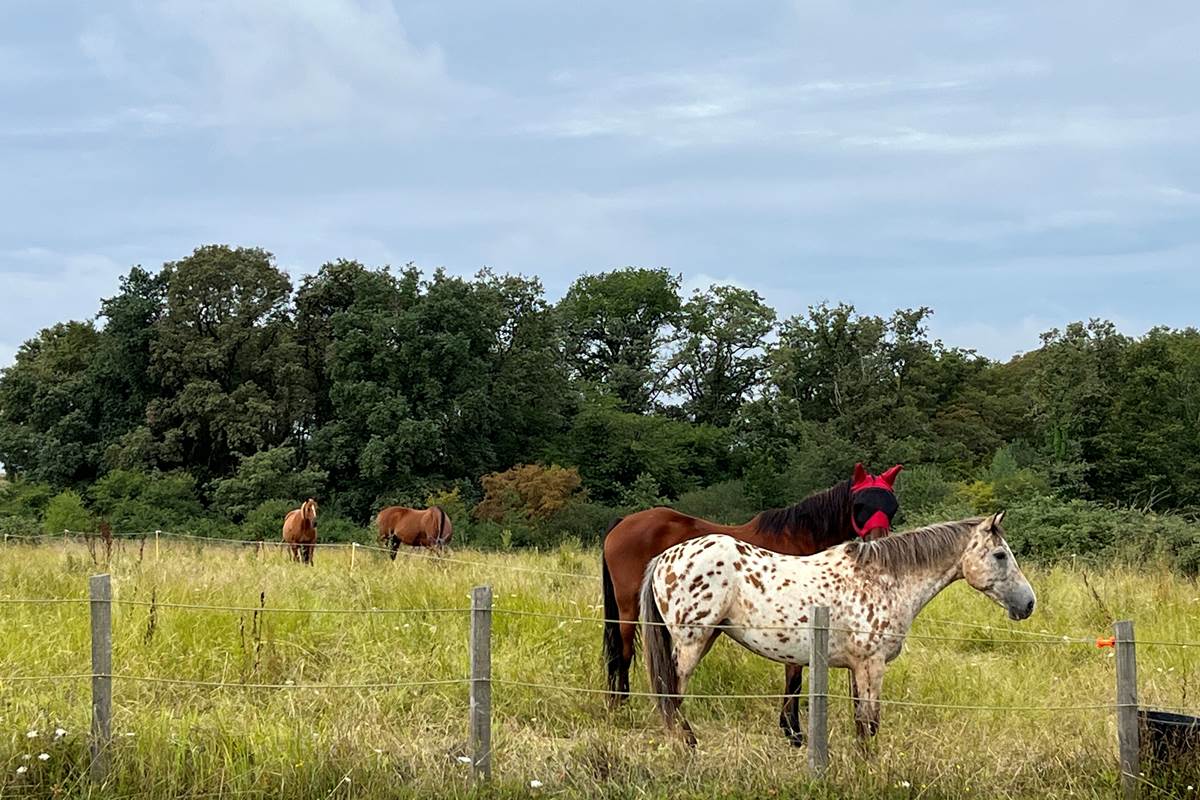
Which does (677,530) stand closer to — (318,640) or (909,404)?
(318,640)

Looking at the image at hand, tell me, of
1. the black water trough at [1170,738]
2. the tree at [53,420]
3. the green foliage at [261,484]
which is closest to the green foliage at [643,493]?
the green foliage at [261,484]

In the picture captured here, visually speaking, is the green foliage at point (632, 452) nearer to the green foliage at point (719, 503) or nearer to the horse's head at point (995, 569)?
the green foliage at point (719, 503)

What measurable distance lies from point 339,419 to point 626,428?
→ 12.0m

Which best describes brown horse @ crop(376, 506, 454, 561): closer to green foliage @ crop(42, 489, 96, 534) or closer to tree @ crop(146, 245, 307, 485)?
green foliage @ crop(42, 489, 96, 534)

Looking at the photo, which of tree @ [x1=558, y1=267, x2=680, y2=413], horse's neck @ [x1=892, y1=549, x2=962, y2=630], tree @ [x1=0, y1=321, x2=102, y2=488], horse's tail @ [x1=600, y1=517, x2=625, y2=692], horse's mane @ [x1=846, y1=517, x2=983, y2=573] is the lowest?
horse's tail @ [x1=600, y1=517, x2=625, y2=692]

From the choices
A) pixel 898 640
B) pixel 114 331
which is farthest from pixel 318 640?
pixel 114 331

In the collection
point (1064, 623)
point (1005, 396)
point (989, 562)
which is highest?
point (1005, 396)

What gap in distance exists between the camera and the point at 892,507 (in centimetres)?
746

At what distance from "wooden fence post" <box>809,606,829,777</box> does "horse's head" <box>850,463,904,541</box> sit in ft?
4.90

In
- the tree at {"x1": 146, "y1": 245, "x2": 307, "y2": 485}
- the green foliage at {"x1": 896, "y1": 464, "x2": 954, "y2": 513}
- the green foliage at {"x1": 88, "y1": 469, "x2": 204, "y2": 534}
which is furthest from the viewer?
the tree at {"x1": 146, "y1": 245, "x2": 307, "y2": 485}

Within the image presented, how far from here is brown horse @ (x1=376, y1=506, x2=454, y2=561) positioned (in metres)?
19.7

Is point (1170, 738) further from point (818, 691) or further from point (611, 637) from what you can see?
point (611, 637)

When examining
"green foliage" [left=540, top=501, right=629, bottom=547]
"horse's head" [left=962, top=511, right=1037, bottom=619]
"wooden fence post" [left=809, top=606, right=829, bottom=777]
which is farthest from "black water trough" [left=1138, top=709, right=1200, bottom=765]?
"green foliage" [left=540, top=501, right=629, bottom=547]

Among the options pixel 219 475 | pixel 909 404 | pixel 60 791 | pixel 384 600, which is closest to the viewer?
pixel 60 791
